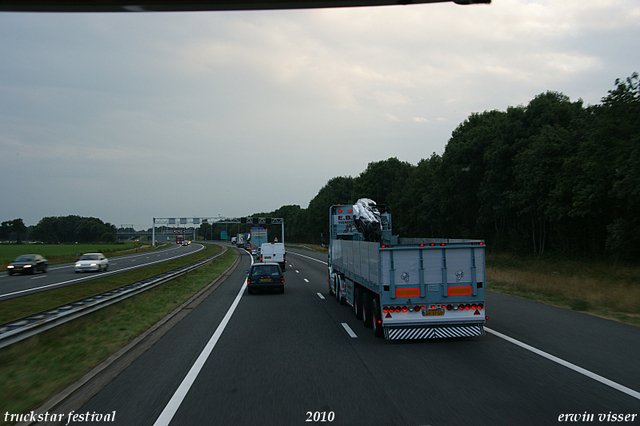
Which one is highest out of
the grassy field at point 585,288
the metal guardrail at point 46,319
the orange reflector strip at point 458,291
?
the orange reflector strip at point 458,291

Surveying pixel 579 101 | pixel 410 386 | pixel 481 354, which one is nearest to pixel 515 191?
pixel 579 101

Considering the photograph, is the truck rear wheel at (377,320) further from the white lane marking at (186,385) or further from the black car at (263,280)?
the black car at (263,280)

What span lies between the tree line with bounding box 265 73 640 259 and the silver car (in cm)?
1939

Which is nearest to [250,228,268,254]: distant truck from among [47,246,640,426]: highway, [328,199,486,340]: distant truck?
[47,246,640,426]: highway

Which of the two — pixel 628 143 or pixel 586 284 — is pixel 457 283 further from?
pixel 628 143

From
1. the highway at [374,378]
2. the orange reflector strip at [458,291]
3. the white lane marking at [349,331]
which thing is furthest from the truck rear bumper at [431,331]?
the white lane marking at [349,331]

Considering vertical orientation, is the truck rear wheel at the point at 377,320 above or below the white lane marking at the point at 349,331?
above

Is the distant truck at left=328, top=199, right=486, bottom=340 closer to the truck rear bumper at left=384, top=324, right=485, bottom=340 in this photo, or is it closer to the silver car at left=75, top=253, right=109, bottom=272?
the truck rear bumper at left=384, top=324, right=485, bottom=340

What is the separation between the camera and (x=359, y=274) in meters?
13.7

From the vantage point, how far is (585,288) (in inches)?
A: 786

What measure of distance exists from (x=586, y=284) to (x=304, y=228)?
12980 cm

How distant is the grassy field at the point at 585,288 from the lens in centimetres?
1521

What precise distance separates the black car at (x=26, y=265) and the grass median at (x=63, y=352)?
26056 millimetres

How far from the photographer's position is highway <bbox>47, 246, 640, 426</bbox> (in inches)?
235
